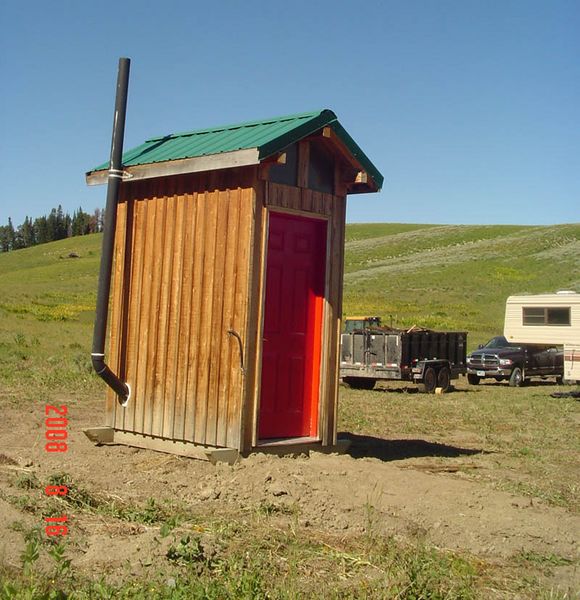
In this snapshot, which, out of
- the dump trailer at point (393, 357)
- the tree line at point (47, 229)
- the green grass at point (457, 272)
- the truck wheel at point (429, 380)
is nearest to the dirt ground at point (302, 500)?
the dump trailer at point (393, 357)

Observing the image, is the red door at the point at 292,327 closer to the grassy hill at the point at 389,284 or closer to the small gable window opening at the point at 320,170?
the small gable window opening at the point at 320,170

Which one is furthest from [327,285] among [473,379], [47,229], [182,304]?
[47,229]

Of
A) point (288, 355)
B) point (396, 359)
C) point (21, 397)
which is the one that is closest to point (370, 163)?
point (288, 355)

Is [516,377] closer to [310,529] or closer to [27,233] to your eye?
[310,529]

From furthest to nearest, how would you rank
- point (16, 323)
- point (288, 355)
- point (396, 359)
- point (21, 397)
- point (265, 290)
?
point (16, 323) < point (396, 359) < point (21, 397) < point (288, 355) < point (265, 290)

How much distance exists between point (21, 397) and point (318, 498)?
8570 millimetres

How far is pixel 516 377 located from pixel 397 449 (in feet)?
53.6

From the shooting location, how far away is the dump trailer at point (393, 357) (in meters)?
22.4

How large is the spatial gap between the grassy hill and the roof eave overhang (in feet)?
21.9

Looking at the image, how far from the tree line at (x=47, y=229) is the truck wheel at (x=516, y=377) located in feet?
452

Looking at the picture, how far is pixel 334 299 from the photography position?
941 centimetres

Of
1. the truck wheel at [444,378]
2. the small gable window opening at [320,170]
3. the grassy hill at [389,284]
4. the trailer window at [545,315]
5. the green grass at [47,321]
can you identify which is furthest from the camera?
the grassy hill at [389,284]

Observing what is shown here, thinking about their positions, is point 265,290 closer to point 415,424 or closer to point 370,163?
point 370,163

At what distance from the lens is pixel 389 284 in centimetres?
6228
